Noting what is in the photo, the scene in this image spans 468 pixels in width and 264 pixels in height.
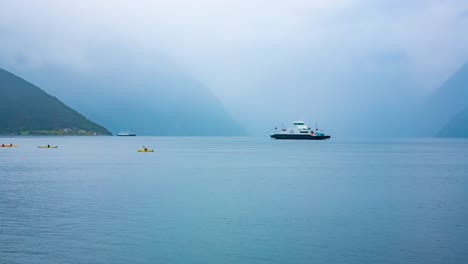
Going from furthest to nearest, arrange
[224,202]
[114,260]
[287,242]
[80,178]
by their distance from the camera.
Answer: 1. [80,178]
2. [224,202]
3. [287,242]
4. [114,260]

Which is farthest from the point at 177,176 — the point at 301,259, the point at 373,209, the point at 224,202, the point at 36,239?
the point at 301,259

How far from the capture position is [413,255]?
82.3 ft

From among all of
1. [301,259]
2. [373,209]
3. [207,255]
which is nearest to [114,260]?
[207,255]

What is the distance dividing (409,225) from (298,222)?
23.5ft

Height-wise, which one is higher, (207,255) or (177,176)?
(177,176)

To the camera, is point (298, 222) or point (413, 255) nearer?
point (413, 255)

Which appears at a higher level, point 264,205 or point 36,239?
point 264,205

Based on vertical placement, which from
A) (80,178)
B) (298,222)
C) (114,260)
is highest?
(80,178)

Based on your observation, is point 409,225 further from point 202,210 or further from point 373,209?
point 202,210

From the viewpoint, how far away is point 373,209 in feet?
129

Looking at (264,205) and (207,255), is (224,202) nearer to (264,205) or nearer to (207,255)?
(264,205)

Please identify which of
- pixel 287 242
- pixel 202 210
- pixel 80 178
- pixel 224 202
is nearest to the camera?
pixel 287 242

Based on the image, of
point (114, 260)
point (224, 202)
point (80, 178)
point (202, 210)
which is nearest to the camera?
point (114, 260)

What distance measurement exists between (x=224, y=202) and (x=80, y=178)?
1094 inches
